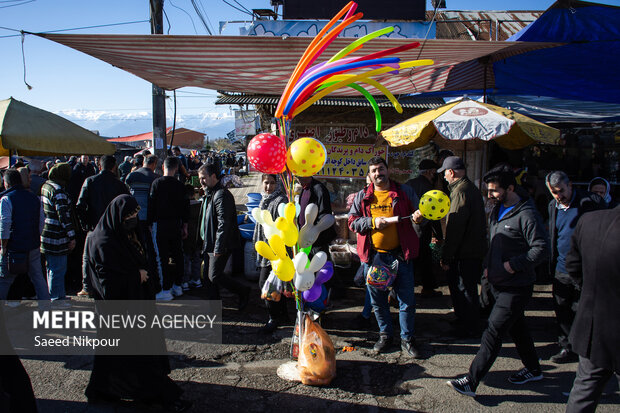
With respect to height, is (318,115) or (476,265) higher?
(318,115)

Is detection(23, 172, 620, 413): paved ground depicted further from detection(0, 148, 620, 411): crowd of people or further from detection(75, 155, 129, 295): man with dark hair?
detection(75, 155, 129, 295): man with dark hair

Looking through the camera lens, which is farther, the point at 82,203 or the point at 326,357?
the point at 82,203

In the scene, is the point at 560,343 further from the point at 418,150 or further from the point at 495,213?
the point at 418,150

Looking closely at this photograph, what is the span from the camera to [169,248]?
5.89 metres

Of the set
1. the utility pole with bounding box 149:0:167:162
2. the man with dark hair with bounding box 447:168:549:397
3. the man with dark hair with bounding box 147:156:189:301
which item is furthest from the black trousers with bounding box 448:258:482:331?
the utility pole with bounding box 149:0:167:162

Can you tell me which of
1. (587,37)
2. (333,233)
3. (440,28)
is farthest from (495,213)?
(440,28)

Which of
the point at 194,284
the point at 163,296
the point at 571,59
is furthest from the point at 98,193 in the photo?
the point at 571,59

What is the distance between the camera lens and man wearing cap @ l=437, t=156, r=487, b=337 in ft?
14.7

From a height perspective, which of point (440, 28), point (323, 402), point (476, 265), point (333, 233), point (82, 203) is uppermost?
point (440, 28)

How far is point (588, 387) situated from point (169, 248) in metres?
5.04

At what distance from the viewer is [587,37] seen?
4.82 m

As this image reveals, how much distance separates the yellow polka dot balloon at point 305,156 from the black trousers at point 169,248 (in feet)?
9.41

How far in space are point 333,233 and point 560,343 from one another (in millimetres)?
2585

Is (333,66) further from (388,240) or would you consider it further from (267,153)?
(388,240)
